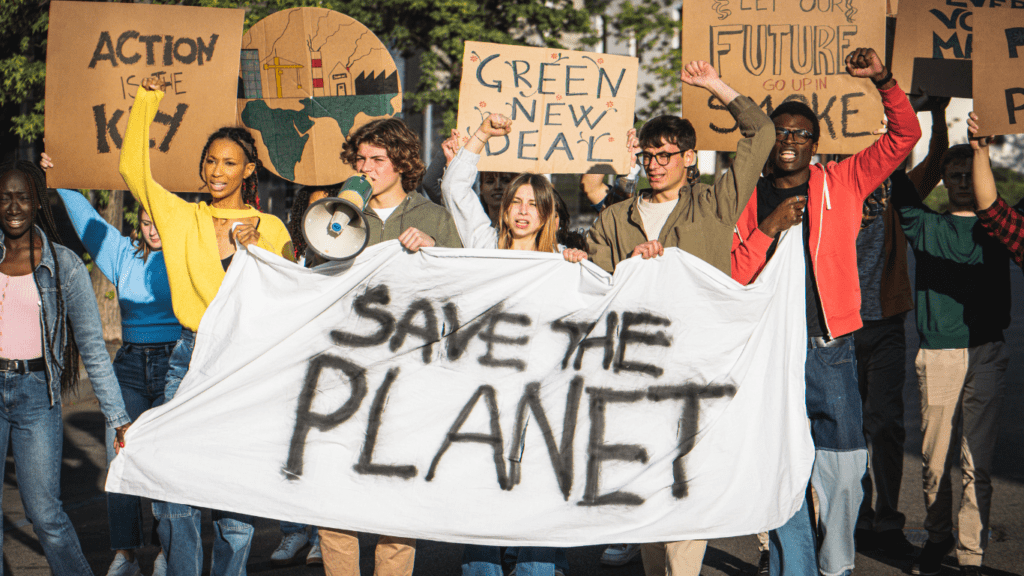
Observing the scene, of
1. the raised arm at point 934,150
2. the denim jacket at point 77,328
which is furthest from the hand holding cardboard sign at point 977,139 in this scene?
the denim jacket at point 77,328

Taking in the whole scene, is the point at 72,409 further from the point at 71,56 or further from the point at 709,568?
the point at 709,568

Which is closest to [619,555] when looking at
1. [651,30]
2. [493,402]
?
[493,402]

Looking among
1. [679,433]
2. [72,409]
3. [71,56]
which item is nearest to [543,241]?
[679,433]

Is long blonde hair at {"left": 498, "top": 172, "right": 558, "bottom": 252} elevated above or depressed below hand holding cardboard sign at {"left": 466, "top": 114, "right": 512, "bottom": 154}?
below

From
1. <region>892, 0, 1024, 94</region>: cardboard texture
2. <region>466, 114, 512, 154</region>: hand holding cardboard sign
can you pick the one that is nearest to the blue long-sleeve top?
<region>466, 114, 512, 154</region>: hand holding cardboard sign

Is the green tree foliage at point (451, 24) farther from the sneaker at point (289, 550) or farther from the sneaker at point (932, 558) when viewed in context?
the sneaker at point (932, 558)

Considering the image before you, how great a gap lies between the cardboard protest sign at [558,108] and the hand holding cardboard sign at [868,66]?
47.9 inches

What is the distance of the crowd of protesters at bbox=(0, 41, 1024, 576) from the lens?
358 cm

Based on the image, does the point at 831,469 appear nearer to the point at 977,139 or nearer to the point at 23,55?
the point at 977,139

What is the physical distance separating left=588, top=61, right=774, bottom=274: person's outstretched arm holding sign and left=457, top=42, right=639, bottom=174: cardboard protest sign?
73cm

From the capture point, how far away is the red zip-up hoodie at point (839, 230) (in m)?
3.62

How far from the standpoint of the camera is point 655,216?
3.77 meters

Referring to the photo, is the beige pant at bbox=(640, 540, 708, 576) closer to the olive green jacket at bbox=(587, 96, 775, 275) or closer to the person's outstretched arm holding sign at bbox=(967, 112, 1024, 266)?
the olive green jacket at bbox=(587, 96, 775, 275)

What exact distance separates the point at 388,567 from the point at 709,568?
167 cm
